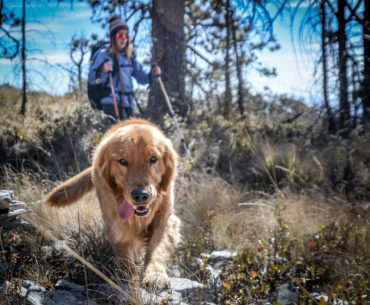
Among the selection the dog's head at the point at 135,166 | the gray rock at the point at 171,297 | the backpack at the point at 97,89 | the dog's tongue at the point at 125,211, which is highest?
the backpack at the point at 97,89

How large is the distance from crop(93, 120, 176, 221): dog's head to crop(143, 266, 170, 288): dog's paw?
517 millimetres

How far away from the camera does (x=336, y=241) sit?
9.35 feet

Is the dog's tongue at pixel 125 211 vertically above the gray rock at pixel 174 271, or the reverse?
the dog's tongue at pixel 125 211

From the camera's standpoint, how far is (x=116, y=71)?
543cm

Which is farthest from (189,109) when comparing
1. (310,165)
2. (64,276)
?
(64,276)

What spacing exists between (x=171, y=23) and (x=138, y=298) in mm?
7313

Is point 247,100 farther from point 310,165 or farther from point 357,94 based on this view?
point 357,94

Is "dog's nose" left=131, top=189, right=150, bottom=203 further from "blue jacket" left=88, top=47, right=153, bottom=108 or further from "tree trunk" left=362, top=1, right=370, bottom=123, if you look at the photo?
"blue jacket" left=88, top=47, right=153, bottom=108

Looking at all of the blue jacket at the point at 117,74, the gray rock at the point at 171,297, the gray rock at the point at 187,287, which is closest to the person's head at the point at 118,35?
the blue jacket at the point at 117,74

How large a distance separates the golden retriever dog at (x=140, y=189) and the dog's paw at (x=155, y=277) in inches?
0.5

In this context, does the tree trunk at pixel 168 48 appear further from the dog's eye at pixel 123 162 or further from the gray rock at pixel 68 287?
the gray rock at pixel 68 287

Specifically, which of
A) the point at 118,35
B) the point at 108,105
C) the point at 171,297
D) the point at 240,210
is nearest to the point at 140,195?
the point at 171,297

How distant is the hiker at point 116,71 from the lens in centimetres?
516

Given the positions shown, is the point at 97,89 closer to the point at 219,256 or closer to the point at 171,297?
the point at 219,256
